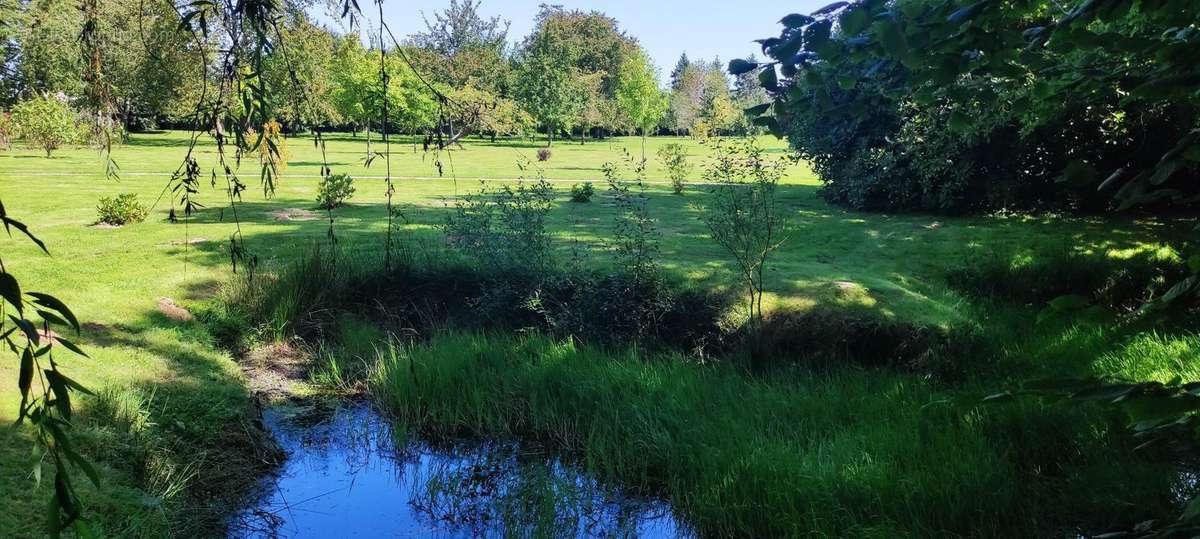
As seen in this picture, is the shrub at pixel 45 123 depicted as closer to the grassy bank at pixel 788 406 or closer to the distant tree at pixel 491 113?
the distant tree at pixel 491 113

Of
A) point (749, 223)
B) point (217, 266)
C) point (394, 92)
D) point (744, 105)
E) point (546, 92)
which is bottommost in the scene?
point (217, 266)

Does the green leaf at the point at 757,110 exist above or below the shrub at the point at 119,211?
above

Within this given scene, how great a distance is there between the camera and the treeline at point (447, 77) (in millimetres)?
6484

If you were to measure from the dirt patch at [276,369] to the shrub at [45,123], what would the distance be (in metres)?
20.7

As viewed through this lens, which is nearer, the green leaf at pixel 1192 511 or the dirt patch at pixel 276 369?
the green leaf at pixel 1192 511

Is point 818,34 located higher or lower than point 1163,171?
higher

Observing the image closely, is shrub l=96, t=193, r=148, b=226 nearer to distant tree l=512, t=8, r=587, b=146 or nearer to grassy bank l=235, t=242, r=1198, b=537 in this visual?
grassy bank l=235, t=242, r=1198, b=537

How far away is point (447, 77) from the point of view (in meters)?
40.5

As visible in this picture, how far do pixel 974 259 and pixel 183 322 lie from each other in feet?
27.5

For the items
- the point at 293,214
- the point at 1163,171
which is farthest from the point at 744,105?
the point at 1163,171

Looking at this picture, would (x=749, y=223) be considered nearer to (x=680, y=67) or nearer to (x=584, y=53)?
(x=584, y=53)

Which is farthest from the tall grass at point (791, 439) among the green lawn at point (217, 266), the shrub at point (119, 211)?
the shrub at point (119, 211)

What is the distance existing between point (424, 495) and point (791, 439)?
2.50 metres

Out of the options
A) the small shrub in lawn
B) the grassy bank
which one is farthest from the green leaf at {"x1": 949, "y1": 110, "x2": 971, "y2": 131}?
the small shrub in lawn
